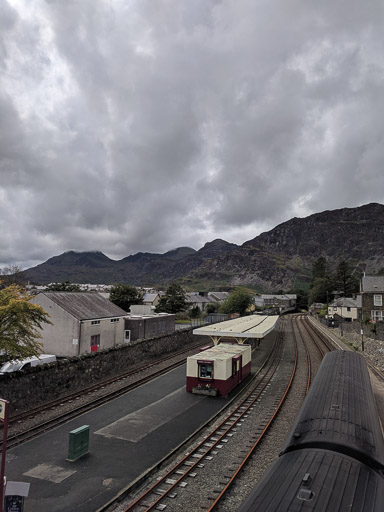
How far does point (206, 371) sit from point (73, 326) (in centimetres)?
1633

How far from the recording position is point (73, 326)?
3072cm

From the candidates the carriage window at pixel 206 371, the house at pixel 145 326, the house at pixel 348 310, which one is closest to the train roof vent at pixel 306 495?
the carriage window at pixel 206 371

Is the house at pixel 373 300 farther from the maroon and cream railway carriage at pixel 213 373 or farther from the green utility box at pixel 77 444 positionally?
the green utility box at pixel 77 444

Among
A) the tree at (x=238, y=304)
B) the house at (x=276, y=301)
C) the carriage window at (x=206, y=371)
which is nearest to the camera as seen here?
the carriage window at (x=206, y=371)

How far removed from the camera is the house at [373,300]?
47344mm

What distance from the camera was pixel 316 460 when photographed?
6629 mm

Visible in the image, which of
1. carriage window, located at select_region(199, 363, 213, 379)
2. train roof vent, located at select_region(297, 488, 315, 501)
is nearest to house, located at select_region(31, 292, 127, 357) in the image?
carriage window, located at select_region(199, 363, 213, 379)

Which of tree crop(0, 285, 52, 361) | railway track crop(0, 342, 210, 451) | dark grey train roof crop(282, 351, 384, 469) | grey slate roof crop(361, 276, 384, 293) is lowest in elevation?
railway track crop(0, 342, 210, 451)

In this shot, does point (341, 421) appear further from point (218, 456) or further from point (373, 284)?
point (373, 284)

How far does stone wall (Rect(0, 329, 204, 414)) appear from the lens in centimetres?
1739

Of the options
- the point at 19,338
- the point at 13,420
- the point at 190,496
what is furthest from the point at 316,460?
the point at 19,338

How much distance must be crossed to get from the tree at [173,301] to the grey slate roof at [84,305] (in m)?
27.8

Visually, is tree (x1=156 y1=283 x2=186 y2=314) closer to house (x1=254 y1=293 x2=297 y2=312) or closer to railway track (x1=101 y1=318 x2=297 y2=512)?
railway track (x1=101 y1=318 x2=297 y2=512)

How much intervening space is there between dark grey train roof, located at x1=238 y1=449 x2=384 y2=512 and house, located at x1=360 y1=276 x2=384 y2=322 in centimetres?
4723
